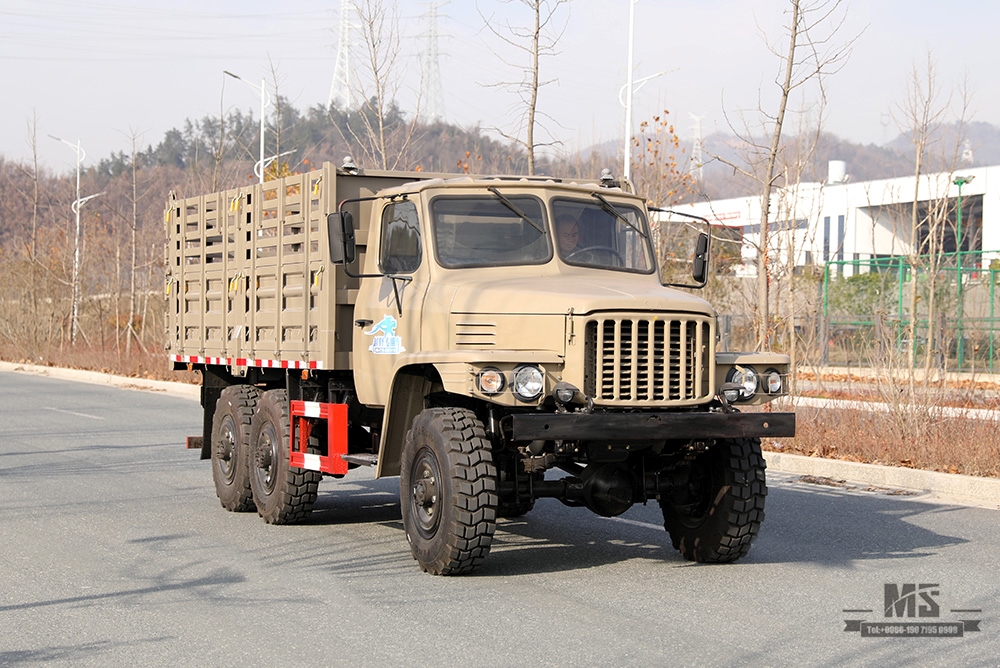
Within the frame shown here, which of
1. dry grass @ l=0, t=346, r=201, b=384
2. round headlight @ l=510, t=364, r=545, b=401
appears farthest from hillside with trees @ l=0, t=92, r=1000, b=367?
round headlight @ l=510, t=364, r=545, b=401

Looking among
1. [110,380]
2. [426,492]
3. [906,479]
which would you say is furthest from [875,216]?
[426,492]

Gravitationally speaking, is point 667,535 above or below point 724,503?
below

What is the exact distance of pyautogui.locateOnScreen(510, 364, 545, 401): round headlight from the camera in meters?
8.16

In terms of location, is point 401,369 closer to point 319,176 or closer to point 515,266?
point 515,266

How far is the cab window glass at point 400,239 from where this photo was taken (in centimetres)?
970

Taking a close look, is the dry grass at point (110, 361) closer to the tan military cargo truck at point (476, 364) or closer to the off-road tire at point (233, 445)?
the off-road tire at point (233, 445)

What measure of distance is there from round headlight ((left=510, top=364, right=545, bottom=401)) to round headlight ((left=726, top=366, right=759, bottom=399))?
1.53 metres

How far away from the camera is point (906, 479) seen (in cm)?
1301

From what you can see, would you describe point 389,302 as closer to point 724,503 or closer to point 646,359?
point 646,359

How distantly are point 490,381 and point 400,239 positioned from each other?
7.03 ft

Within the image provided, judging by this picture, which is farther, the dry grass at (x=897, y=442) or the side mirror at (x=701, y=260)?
the dry grass at (x=897, y=442)

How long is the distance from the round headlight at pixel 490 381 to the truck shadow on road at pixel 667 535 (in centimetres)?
132

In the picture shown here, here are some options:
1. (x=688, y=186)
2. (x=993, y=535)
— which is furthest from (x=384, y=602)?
(x=688, y=186)

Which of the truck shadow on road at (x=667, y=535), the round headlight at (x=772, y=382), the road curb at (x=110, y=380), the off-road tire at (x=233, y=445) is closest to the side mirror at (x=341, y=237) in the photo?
the truck shadow on road at (x=667, y=535)
